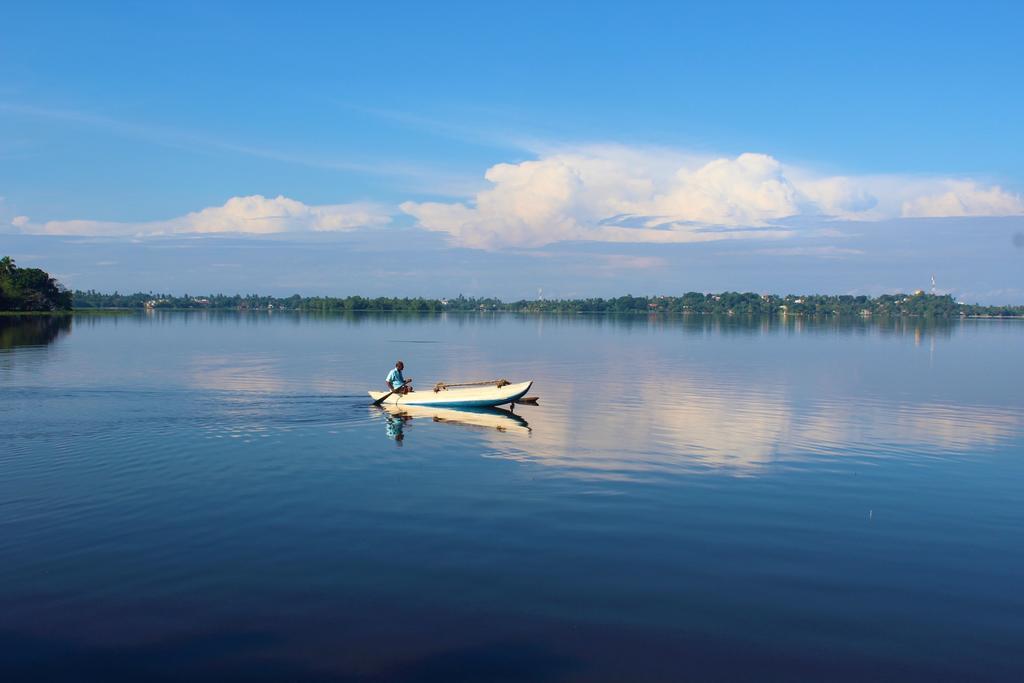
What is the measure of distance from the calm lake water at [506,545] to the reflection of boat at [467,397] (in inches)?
50.7

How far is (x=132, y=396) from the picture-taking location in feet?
143

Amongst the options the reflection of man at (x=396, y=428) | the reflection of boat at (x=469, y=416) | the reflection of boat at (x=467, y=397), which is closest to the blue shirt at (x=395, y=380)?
the reflection of boat at (x=467, y=397)

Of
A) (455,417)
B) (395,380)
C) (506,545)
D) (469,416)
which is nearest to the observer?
(506,545)

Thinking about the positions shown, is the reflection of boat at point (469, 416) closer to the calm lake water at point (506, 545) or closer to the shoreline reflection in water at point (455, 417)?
the shoreline reflection in water at point (455, 417)

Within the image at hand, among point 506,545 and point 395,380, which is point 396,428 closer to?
point 395,380

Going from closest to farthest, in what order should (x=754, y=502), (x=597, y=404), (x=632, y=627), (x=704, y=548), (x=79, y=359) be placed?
1. (x=632, y=627)
2. (x=704, y=548)
3. (x=754, y=502)
4. (x=597, y=404)
5. (x=79, y=359)

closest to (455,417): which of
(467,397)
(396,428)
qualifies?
(467,397)

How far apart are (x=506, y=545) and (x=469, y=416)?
21302 millimetres

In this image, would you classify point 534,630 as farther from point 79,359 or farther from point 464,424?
point 79,359

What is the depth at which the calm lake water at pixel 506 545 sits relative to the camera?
39.9ft

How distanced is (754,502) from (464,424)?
56.3ft

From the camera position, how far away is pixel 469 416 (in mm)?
38375

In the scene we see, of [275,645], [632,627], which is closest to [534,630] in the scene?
[632,627]

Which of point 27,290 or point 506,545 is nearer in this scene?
point 506,545
